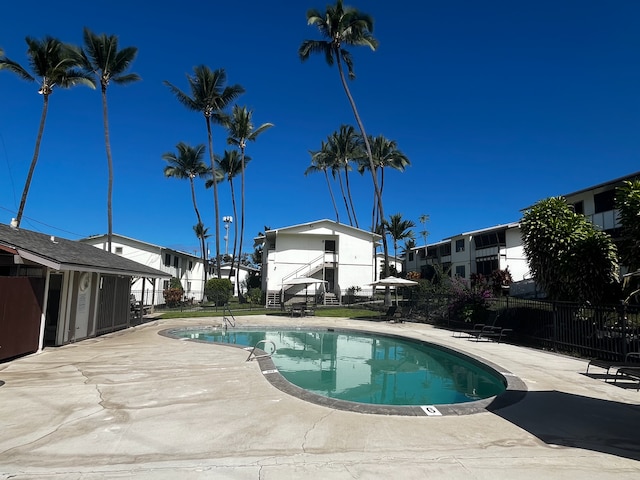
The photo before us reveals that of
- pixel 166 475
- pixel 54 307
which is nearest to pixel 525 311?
pixel 166 475

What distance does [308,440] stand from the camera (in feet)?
15.3

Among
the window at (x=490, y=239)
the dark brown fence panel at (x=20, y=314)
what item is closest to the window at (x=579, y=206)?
the window at (x=490, y=239)

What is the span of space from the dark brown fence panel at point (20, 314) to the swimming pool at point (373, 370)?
6.27 meters

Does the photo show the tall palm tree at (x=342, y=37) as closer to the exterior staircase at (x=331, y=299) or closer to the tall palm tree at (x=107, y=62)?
the exterior staircase at (x=331, y=299)

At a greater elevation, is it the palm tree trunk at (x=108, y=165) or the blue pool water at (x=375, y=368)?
the palm tree trunk at (x=108, y=165)

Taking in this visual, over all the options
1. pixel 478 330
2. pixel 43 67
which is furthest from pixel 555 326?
pixel 43 67

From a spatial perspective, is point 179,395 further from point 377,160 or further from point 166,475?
point 377,160

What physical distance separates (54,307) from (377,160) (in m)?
34.9

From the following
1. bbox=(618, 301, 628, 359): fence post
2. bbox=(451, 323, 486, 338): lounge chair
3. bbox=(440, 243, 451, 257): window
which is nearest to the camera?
bbox=(618, 301, 628, 359): fence post

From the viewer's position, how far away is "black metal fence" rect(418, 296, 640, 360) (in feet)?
31.3

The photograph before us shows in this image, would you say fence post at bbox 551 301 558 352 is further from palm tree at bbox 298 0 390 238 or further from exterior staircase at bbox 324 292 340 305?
exterior staircase at bbox 324 292 340 305

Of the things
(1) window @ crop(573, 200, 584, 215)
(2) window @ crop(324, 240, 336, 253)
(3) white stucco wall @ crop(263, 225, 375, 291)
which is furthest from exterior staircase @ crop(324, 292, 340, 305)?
(1) window @ crop(573, 200, 584, 215)

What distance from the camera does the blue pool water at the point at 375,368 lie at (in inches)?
341

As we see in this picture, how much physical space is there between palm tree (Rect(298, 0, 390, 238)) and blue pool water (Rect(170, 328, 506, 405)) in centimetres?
1489
